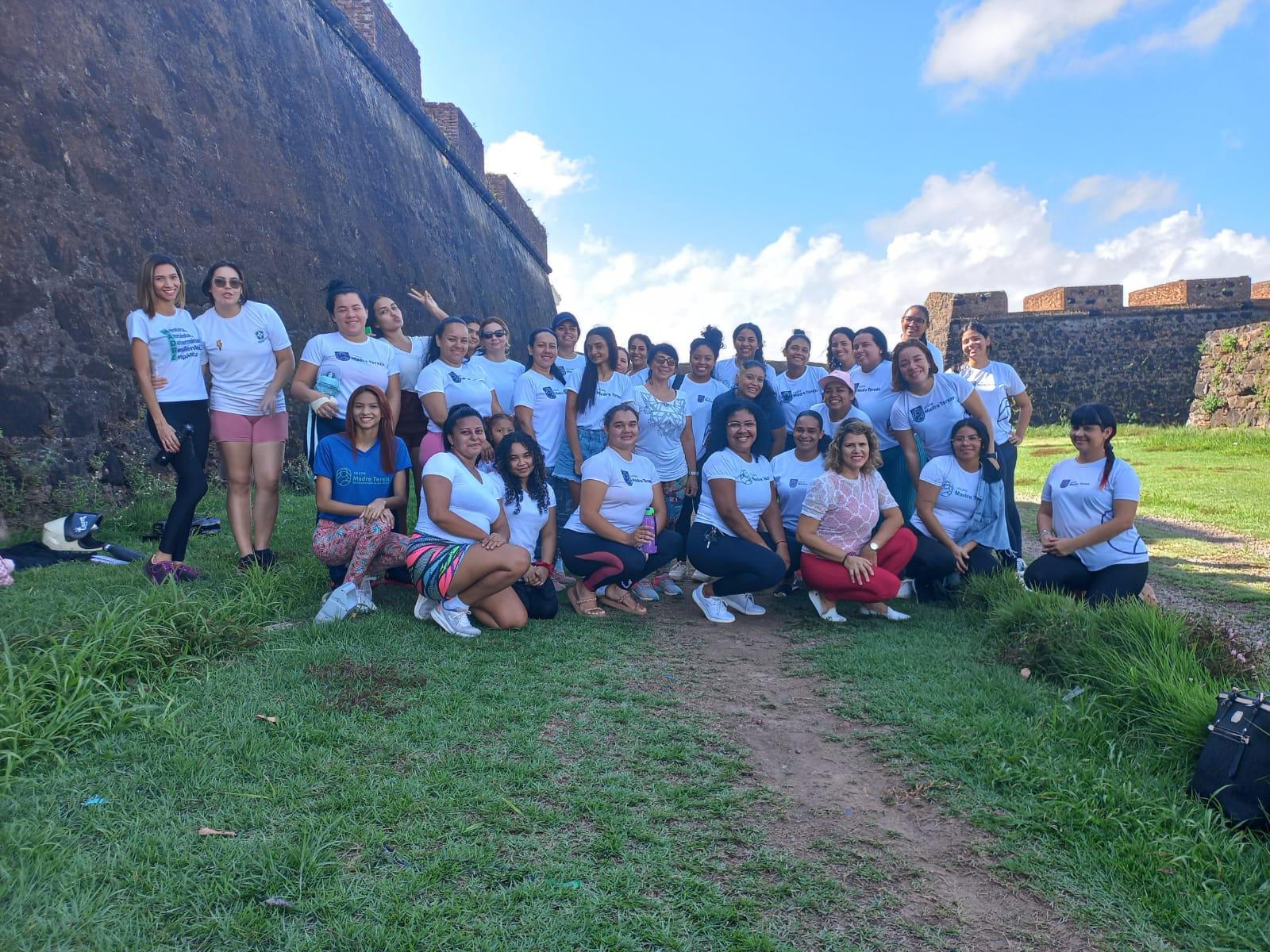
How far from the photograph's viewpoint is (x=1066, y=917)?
2090 mm

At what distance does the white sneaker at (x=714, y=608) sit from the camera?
16.0 ft

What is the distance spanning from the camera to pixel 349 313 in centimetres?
480

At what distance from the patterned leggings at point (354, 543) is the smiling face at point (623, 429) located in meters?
1.43

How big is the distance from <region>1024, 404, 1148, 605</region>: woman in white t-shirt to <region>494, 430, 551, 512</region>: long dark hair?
3.03 m

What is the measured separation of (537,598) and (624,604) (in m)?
0.64

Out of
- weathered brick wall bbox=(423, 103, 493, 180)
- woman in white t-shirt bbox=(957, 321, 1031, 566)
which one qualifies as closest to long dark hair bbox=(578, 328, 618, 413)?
woman in white t-shirt bbox=(957, 321, 1031, 566)

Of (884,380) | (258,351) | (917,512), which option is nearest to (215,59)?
(258,351)

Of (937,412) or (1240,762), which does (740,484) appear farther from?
(1240,762)

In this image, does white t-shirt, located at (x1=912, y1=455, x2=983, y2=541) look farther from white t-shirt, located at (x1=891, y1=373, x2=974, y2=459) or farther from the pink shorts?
the pink shorts

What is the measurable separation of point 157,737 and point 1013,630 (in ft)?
13.1

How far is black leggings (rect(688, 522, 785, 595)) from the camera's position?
189 inches

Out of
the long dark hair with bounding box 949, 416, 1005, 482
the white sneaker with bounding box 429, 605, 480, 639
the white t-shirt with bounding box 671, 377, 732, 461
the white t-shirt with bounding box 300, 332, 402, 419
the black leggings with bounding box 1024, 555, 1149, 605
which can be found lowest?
the white sneaker with bounding box 429, 605, 480, 639

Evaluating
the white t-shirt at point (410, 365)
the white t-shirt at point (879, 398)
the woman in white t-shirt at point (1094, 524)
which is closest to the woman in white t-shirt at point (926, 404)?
the white t-shirt at point (879, 398)

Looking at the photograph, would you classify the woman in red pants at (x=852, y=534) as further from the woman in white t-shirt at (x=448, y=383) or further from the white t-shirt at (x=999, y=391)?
the woman in white t-shirt at (x=448, y=383)
